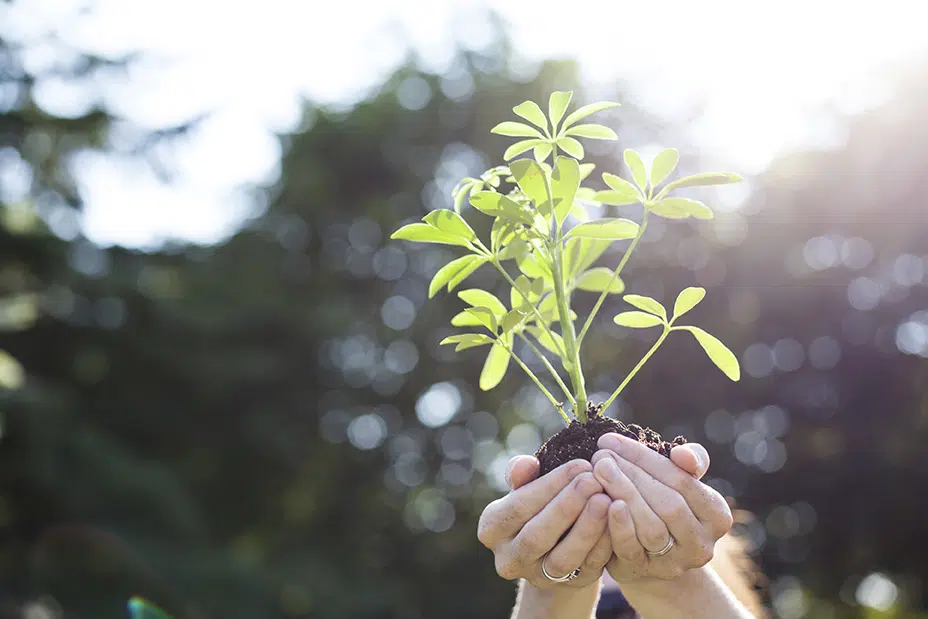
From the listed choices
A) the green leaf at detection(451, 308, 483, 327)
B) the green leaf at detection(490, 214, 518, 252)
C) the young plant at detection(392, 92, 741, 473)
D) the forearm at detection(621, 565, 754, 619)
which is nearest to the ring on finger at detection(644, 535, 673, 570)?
the forearm at detection(621, 565, 754, 619)

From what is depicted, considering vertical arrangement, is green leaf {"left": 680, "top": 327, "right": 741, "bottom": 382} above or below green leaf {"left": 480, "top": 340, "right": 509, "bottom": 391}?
below

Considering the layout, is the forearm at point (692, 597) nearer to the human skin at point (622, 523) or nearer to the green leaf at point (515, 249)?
the human skin at point (622, 523)

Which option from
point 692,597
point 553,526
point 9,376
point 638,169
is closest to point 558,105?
point 638,169

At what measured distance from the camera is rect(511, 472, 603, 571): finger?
1.27m

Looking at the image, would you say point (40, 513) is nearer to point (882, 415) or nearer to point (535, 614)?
point (535, 614)

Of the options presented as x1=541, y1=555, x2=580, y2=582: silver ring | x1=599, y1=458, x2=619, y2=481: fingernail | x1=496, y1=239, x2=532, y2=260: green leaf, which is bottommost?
x1=541, y1=555, x2=580, y2=582: silver ring

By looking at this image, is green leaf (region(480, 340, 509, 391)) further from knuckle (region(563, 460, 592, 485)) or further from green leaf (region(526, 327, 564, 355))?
knuckle (region(563, 460, 592, 485))

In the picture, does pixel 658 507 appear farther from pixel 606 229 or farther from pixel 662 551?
pixel 606 229

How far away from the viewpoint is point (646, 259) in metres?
11.3

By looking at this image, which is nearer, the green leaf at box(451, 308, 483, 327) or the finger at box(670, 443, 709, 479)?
the finger at box(670, 443, 709, 479)

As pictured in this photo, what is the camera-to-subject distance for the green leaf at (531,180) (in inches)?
57.8

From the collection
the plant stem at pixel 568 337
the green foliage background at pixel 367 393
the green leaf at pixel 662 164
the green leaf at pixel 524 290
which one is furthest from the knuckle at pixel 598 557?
the green foliage background at pixel 367 393

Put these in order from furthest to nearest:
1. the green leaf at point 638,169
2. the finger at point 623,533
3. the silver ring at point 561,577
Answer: the green leaf at point 638,169
the silver ring at point 561,577
the finger at point 623,533

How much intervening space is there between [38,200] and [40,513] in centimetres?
469
